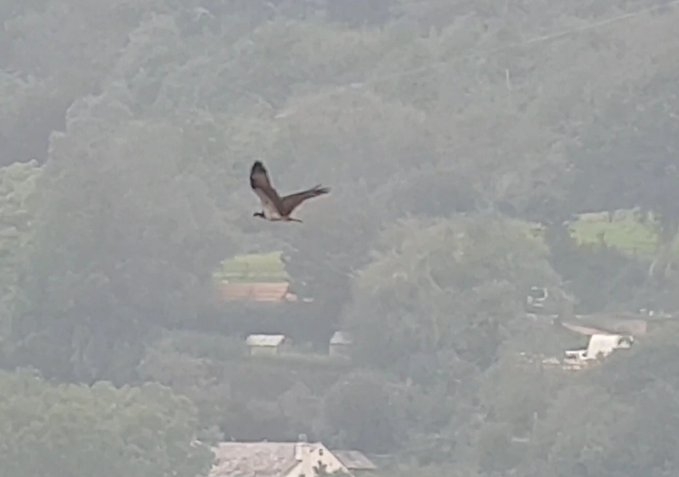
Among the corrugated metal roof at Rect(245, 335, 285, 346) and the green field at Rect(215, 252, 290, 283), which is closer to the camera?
the corrugated metal roof at Rect(245, 335, 285, 346)

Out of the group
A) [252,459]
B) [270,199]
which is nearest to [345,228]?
[252,459]

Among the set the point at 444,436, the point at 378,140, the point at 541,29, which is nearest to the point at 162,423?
the point at 444,436

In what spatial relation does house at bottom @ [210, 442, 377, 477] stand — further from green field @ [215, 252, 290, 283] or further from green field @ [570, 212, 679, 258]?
green field @ [570, 212, 679, 258]

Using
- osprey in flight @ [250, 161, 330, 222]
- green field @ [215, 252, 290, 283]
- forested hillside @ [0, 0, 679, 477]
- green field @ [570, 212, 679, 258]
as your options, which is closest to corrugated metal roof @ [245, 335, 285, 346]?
forested hillside @ [0, 0, 679, 477]

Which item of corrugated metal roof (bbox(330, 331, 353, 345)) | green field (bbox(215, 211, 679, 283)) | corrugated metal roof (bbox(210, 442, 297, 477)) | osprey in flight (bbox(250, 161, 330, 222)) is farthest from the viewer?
green field (bbox(215, 211, 679, 283))

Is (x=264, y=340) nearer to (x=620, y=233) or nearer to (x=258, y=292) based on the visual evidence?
→ (x=258, y=292)

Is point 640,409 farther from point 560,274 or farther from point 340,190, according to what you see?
point 340,190
